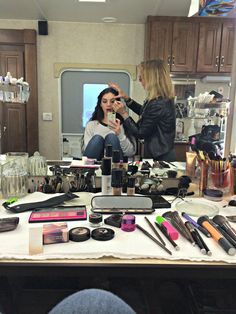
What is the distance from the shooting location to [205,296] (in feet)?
3.78

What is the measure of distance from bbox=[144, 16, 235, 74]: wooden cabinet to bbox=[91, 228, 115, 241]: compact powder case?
0.86 m

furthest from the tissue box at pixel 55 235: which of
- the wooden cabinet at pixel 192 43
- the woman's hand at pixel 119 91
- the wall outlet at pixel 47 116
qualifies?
the wooden cabinet at pixel 192 43

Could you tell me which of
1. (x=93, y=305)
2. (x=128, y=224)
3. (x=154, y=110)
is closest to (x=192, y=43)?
(x=154, y=110)

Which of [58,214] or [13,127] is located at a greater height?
[13,127]

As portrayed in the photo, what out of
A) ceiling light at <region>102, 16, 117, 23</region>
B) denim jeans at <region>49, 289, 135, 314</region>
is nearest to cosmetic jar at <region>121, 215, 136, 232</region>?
denim jeans at <region>49, 289, 135, 314</region>

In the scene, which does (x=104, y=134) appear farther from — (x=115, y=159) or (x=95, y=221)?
(x=95, y=221)

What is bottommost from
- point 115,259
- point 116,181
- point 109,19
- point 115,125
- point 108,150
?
point 115,259

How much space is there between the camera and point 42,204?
1.06 metres

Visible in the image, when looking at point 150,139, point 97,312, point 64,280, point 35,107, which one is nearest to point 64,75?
point 35,107

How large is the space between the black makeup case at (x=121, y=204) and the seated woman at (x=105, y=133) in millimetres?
295

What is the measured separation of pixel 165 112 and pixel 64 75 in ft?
1.67

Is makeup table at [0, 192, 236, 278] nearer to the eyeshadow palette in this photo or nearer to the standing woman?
the eyeshadow palette

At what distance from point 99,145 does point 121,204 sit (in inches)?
15.1

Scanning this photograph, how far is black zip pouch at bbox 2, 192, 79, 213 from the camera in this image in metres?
1.02
